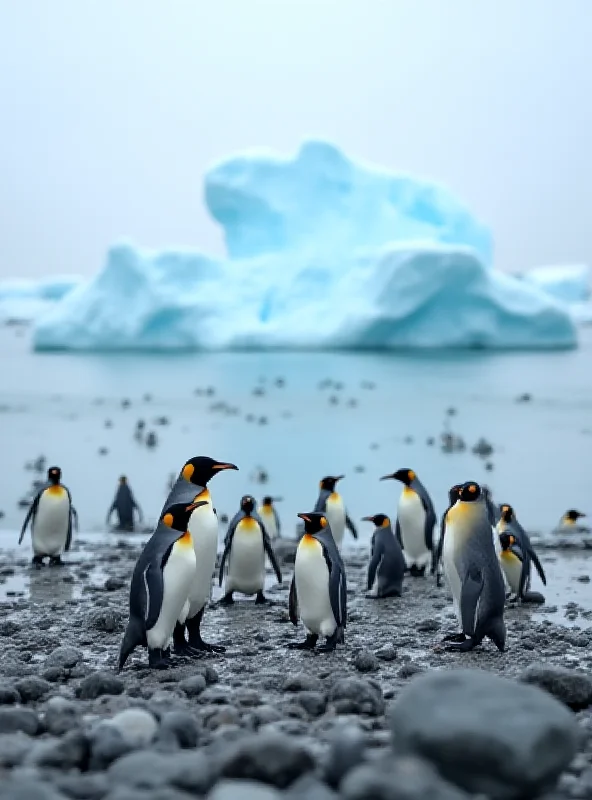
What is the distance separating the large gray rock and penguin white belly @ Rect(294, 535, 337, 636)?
2.21m

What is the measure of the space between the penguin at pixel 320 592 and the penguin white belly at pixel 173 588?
658mm

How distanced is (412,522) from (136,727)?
14.4 feet

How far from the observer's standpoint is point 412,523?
22.7ft

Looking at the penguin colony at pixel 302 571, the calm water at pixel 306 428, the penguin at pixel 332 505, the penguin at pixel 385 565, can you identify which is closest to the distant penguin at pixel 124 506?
the calm water at pixel 306 428

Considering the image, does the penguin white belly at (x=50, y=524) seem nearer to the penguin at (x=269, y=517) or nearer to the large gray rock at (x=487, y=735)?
the penguin at (x=269, y=517)

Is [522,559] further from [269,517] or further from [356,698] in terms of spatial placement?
[269,517]

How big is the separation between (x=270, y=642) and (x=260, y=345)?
30052 mm

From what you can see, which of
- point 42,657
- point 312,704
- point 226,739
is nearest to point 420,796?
point 226,739

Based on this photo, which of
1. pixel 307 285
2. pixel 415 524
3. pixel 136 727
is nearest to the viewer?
pixel 136 727

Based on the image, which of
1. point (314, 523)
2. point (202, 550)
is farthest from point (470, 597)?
point (202, 550)

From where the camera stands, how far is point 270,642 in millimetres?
4676

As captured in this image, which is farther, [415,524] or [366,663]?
[415,524]

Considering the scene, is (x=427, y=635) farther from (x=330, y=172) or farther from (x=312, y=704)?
(x=330, y=172)

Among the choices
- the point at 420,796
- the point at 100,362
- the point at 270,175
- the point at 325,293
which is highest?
the point at 270,175
